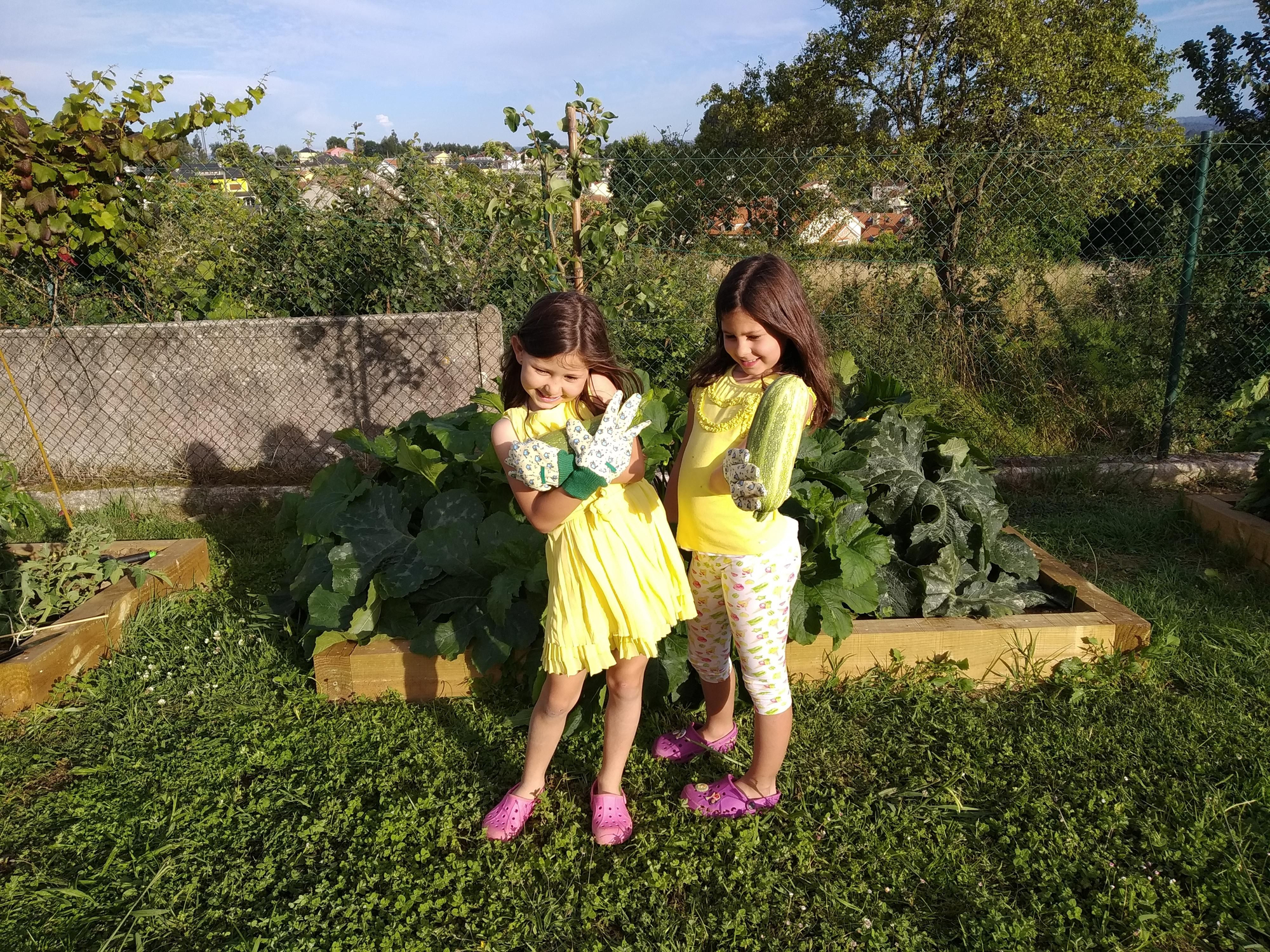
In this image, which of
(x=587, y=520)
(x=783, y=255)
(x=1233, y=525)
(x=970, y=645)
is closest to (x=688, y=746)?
(x=587, y=520)

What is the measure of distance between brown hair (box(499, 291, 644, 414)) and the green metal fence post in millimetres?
4946

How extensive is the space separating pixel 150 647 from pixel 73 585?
462 mm

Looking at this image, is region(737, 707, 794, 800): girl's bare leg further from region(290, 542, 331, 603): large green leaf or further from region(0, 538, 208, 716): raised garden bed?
region(0, 538, 208, 716): raised garden bed

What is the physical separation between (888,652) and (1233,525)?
7.86ft

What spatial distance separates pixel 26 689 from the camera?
281 centimetres

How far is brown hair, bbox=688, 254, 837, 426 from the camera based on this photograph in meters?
1.86

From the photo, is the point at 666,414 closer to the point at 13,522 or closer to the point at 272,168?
the point at 13,522

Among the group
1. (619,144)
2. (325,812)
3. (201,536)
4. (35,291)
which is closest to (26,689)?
(325,812)

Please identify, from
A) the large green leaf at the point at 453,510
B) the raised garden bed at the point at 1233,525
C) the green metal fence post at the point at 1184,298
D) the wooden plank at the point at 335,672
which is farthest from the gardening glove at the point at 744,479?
the green metal fence post at the point at 1184,298

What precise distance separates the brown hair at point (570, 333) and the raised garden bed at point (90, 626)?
2.32 metres

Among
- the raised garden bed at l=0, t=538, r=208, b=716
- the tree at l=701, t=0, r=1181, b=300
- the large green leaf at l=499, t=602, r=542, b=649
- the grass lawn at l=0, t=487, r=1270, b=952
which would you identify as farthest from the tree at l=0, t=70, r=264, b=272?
the tree at l=701, t=0, r=1181, b=300

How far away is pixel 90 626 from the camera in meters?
3.13

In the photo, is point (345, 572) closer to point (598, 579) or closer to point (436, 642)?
point (436, 642)

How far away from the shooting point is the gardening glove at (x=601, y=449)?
5.74 feet
